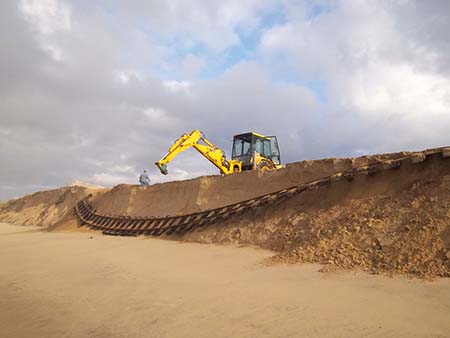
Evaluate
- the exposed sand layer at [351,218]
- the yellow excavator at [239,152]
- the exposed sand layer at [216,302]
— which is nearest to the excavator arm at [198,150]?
the yellow excavator at [239,152]

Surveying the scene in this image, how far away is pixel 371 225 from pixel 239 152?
40.9 ft

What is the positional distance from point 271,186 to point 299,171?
41.6 inches

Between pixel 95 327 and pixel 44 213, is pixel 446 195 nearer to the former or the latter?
pixel 95 327

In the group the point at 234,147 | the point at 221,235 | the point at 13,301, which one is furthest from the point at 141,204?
the point at 13,301

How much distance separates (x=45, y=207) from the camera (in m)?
30.8

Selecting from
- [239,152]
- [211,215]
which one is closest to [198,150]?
[239,152]

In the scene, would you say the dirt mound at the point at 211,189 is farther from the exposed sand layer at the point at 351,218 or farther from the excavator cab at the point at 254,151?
the excavator cab at the point at 254,151

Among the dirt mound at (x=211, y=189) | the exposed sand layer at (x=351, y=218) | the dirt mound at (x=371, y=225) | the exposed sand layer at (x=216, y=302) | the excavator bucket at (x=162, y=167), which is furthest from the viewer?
the excavator bucket at (x=162, y=167)

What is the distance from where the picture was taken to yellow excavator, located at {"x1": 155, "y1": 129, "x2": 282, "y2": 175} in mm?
18969

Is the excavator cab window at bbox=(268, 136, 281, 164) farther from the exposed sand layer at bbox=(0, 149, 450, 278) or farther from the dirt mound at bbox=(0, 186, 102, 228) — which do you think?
the dirt mound at bbox=(0, 186, 102, 228)

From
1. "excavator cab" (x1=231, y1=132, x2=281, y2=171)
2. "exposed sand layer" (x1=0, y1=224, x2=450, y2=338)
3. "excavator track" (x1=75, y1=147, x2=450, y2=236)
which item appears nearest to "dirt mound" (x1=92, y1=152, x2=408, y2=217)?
"excavator track" (x1=75, y1=147, x2=450, y2=236)

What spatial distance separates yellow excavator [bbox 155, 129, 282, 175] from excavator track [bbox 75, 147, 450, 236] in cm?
372

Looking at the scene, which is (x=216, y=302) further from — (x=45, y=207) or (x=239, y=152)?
(x=45, y=207)

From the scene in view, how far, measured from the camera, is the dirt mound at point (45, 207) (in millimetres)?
26859
